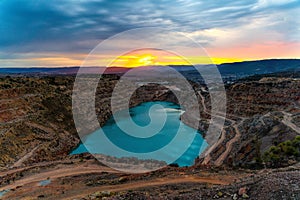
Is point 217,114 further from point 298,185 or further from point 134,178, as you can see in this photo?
point 298,185

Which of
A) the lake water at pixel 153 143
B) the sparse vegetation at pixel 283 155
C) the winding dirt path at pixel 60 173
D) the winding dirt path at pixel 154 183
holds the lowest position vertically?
the lake water at pixel 153 143

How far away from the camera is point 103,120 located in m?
53.8

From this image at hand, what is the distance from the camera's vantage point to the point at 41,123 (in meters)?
39.5

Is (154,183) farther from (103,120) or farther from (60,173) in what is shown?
(103,120)

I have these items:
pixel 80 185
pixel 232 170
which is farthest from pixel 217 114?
pixel 80 185

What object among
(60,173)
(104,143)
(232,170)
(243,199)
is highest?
(243,199)

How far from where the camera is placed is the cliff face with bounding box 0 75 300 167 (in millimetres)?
27078

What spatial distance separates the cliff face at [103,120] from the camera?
27.1 m

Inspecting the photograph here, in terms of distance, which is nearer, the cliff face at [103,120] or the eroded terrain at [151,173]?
the eroded terrain at [151,173]

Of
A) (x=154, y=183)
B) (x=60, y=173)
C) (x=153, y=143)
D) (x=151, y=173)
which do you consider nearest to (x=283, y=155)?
(x=151, y=173)

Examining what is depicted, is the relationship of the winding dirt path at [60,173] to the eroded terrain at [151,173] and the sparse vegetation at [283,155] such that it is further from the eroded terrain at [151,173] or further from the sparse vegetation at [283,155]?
the sparse vegetation at [283,155]

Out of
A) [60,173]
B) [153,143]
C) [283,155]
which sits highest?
[283,155]

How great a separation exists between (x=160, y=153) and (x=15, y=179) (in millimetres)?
16832

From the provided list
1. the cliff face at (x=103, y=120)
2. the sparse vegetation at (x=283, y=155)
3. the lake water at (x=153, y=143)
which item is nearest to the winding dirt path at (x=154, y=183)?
the sparse vegetation at (x=283, y=155)
